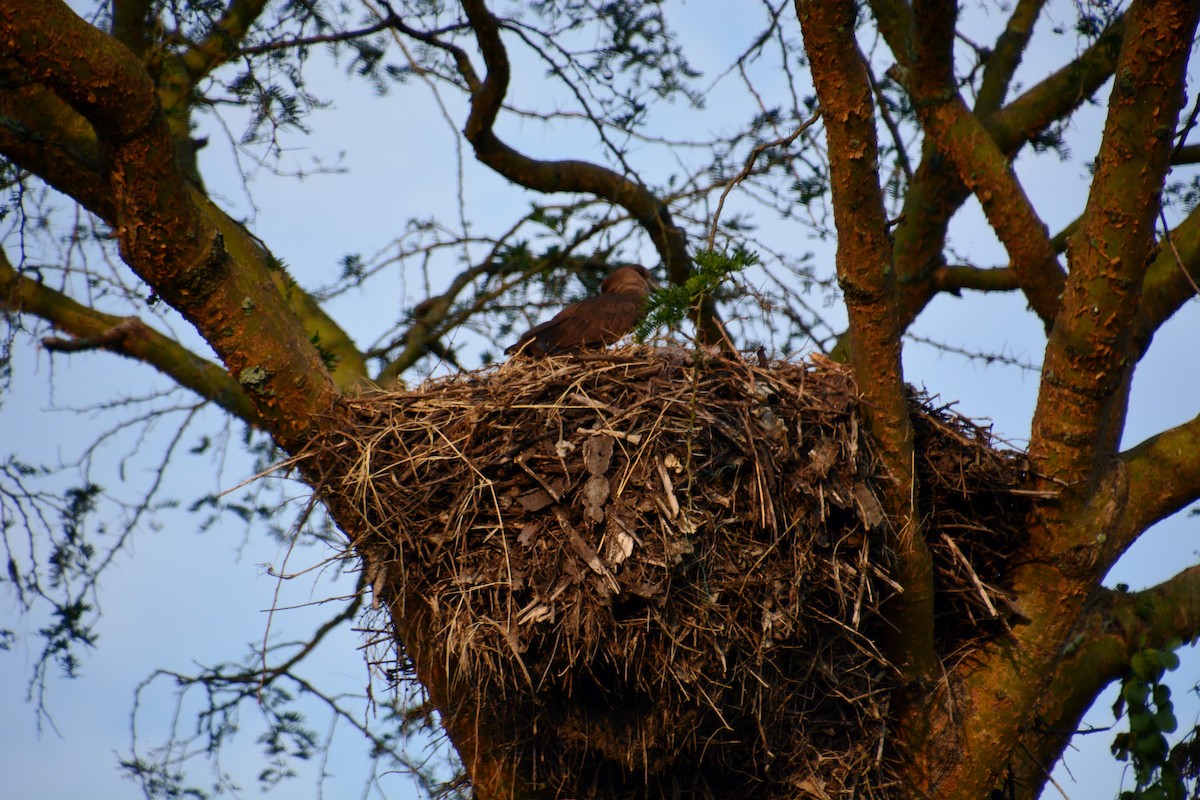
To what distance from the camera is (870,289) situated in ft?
11.1

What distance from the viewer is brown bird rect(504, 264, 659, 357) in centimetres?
537

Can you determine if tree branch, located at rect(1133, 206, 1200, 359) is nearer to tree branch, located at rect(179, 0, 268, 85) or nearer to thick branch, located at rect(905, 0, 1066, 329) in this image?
thick branch, located at rect(905, 0, 1066, 329)

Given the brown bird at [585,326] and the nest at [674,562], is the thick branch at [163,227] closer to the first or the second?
the nest at [674,562]

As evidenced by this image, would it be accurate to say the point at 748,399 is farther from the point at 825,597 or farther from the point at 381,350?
the point at 381,350

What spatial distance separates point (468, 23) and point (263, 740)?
423cm

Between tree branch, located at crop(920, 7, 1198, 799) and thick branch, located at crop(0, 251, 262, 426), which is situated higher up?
thick branch, located at crop(0, 251, 262, 426)

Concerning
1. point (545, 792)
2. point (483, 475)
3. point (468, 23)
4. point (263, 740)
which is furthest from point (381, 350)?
point (545, 792)

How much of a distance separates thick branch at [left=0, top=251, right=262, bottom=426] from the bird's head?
2169 mm

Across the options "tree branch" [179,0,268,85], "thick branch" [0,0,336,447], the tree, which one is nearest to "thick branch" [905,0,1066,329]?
the tree

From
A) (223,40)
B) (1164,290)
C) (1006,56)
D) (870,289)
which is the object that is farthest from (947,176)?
(223,40)

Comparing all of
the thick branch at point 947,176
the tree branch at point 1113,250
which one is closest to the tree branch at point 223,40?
the thick branch at point 947,176

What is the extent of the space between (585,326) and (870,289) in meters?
2.39

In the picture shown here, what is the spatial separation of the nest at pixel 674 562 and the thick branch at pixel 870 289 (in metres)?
0.09

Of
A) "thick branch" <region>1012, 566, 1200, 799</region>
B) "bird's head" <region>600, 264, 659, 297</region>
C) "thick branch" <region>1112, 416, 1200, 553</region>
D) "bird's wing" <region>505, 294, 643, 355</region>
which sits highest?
"bird's head" <region>600, 264, 659, 297</region>
